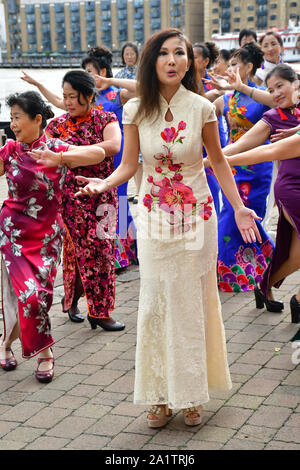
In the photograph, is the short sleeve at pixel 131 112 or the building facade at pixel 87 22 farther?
the building facade at pixel 87 22

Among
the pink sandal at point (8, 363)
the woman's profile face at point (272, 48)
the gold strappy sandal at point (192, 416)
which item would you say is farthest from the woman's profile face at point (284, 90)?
the woman's profile face at point (272, 48)

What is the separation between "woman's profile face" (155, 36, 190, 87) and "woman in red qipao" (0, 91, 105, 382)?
94 cm

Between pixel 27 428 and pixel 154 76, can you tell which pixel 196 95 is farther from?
pixel 27 428

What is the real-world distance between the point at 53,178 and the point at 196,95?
121 centimetres

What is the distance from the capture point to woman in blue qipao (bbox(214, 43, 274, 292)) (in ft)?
19.1

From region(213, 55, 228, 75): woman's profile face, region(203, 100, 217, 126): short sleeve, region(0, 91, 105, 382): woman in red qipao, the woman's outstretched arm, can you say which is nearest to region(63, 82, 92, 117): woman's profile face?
region(0, 91, 105, 382): woman in red qipao

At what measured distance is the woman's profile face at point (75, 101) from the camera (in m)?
4.73

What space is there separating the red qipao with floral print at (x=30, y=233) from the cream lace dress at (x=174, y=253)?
0.96 metres

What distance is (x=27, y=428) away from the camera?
3.49m

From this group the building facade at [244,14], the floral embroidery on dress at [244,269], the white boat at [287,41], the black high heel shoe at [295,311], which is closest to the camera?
the black high heel shoe at [295,311]

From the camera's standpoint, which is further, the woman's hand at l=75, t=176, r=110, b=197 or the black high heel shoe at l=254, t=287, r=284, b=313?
the black high heel shoe at l=254, t=287, r=284, b=313

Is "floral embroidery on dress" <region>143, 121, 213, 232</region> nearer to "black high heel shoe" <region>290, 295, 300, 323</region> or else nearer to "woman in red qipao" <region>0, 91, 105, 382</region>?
"woman in red qipao" <region>0, 91, 105, 382</region>

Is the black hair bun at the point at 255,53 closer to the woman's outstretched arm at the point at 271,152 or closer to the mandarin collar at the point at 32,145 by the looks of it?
the woman's outstretched arm at the point at 271,152
